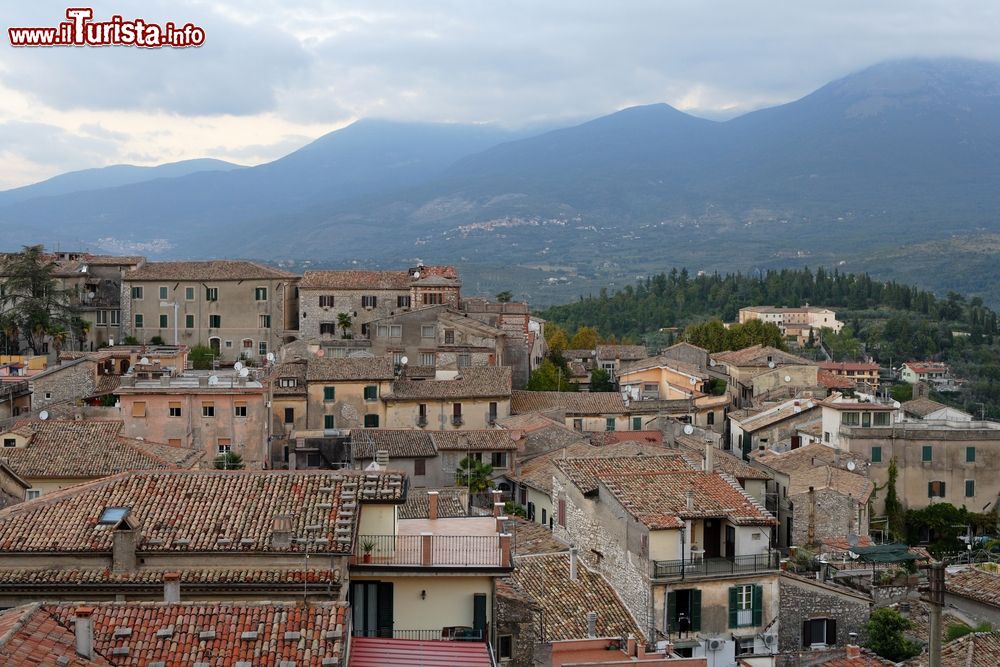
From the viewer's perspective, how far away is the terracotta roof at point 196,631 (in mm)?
15602

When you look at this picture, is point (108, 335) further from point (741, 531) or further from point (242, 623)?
point (242, 623)

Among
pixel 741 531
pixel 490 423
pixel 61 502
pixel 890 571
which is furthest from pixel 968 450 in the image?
pixel 61 502

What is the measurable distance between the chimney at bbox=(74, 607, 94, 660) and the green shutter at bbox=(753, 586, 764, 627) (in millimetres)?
16522

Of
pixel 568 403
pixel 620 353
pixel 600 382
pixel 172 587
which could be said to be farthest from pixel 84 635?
pixel 620 353

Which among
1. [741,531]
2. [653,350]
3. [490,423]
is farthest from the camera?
[653,350]

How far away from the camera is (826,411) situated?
169ft

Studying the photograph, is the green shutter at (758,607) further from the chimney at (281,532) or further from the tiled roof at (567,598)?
the chimney at (281,532)

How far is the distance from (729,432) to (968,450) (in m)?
14.2

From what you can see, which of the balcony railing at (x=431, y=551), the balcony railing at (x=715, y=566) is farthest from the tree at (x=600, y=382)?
the balcony railing at (x=431, y=551)

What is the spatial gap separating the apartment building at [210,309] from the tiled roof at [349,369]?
60.9 ft

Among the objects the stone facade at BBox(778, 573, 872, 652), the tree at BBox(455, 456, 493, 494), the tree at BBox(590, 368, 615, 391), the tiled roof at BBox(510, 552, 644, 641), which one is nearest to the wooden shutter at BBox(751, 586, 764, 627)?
the stone facade at BBox(778, 573, 872, 652)

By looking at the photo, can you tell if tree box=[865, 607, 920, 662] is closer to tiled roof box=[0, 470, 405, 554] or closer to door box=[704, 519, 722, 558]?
door box=[704, 519, 722, 558]

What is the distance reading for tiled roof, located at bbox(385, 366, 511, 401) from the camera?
55.1 meters

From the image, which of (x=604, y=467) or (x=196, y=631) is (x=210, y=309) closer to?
(x=604, y=467)
